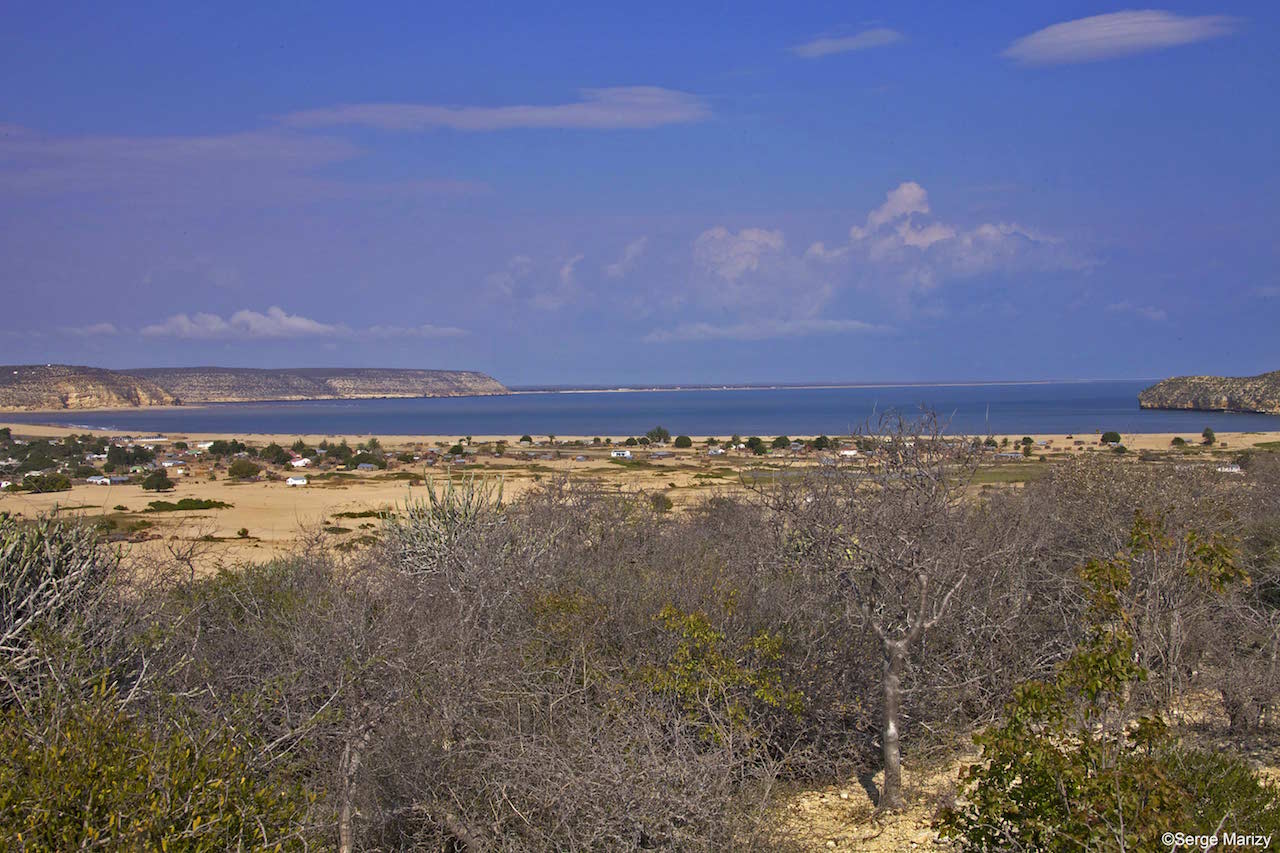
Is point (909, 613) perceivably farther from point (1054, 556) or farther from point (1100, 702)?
point (1054, 556)

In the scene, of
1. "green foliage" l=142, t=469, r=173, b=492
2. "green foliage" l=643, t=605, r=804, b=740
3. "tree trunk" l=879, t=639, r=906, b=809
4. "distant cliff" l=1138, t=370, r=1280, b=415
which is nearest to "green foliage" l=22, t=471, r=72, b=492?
"green foliage" l=142, t=469, r=173, b=492

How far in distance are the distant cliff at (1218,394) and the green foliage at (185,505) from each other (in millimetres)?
117225

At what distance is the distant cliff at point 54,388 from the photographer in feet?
571

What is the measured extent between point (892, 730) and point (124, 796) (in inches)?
256

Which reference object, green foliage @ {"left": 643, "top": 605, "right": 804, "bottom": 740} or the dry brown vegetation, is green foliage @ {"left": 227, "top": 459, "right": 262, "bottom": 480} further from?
green foliage @ {"left": 643, "top": 605, "right": 804, "bottom": 740}

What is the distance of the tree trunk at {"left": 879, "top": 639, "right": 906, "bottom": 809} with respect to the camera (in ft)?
30.1

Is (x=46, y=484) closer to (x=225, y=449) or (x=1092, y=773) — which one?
(x=225, y=449)

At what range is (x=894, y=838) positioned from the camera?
28.3ft

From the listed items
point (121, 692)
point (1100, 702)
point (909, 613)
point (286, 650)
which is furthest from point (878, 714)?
point (121, 692)

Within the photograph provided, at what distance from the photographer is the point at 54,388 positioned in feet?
595

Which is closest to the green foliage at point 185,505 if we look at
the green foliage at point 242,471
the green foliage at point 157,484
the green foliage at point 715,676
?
the green foliage at point 157,484

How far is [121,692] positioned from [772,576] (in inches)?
296

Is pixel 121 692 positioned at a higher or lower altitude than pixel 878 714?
higher

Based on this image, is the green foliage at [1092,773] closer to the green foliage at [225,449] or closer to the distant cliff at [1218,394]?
the green foliage at [225,449]
